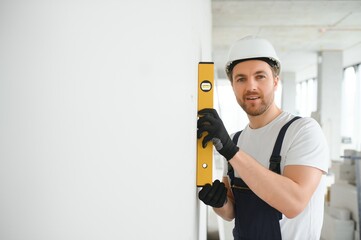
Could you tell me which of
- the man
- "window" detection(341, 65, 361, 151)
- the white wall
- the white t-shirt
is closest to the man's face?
the man

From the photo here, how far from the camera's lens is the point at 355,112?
9547 millimetres

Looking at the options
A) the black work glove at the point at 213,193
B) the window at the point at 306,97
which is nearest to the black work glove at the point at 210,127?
the black work glove at the point at 213,193

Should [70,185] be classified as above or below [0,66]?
below

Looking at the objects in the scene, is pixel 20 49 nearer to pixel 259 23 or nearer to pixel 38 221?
pixel 38 221

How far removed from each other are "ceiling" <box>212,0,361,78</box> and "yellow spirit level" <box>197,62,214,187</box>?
448cm

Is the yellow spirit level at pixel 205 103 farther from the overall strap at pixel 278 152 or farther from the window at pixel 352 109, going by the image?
the window at pixel 352 109

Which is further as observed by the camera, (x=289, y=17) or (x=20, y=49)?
(x=289, y=17)

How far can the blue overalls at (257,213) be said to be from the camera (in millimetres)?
1287

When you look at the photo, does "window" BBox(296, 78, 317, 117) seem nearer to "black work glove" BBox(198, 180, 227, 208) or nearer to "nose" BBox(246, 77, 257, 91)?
"nose" BBox(246, 77, 257, 91)

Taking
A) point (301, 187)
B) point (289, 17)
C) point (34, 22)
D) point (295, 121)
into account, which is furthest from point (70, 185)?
point (289, 17)

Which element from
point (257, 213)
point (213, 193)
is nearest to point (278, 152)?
point (257, 213)

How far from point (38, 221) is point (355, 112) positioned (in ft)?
35.9

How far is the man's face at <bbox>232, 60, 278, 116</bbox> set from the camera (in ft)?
4.46

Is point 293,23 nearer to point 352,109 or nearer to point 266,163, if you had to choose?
point 352,109
